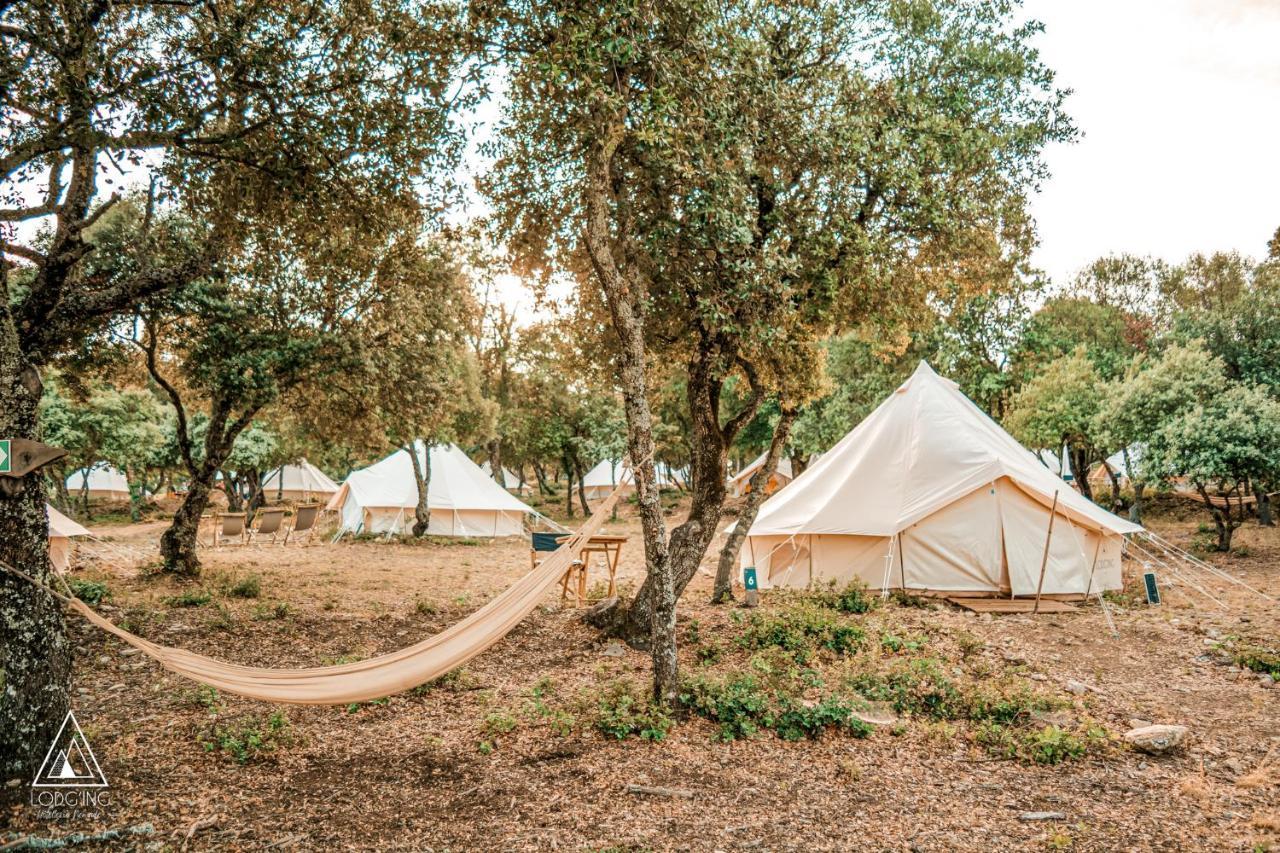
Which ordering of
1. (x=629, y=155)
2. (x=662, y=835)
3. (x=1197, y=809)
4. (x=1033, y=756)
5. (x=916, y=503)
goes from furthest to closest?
(x=916, y=503)
(x=629, y=155)
(x=1033, y=756)
(x=1197, y=809)
(x=662, y=835)

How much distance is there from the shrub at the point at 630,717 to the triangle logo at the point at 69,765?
3.24 metres

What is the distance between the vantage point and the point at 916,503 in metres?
11.0

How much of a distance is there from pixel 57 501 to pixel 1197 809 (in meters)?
35.8

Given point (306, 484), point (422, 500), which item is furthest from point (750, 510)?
point (306, 484)

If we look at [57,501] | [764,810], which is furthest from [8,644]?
[57,501]

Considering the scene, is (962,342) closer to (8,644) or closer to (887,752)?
(887,752)

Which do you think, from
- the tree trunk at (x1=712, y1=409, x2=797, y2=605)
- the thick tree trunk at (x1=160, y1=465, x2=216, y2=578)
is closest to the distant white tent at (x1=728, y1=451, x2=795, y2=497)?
the tree trunk at (x1=712, y1=409, x2=797, y2=605)

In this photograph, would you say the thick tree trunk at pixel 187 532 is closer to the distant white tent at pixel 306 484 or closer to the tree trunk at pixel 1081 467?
the tree trunk at pixel 1081 467

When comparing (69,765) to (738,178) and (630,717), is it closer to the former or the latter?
(630,717)

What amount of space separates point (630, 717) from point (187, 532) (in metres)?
9.38

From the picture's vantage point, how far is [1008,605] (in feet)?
33.3

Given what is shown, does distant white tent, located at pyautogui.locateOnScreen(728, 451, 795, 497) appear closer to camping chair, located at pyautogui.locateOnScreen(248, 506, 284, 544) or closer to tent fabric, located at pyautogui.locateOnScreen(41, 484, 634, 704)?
camping chair, located at pyautogui.locateOnScreen(248, 506, 284, 544)

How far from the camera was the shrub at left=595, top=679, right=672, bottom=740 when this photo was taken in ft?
17.6

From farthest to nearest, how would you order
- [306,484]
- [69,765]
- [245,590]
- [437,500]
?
[306,484] < [437,500] < [245,590] < [69,765]
